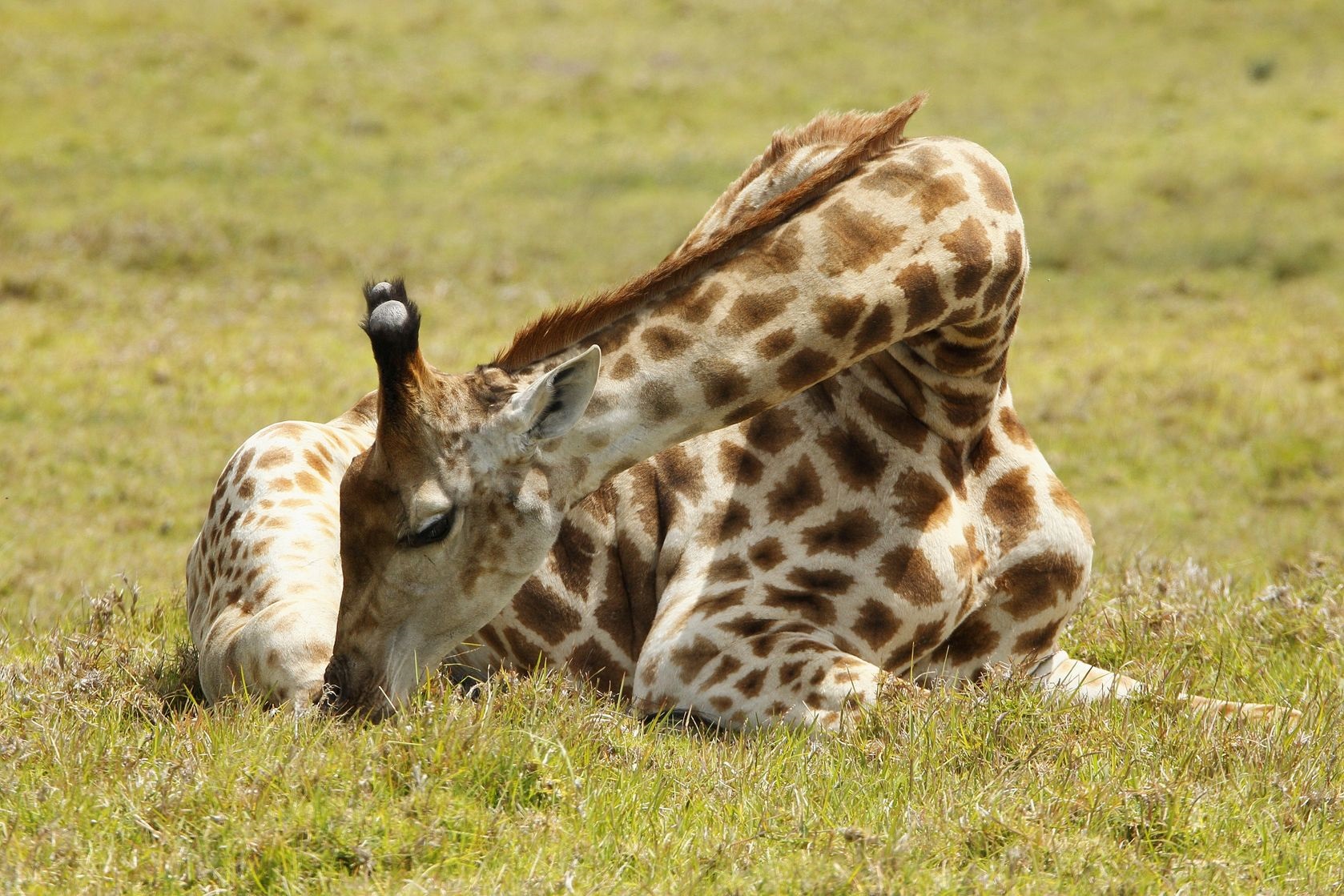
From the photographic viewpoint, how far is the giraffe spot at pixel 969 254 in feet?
15.6

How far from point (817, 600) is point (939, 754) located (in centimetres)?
112

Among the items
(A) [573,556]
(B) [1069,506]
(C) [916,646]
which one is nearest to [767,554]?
(C) [916,646]

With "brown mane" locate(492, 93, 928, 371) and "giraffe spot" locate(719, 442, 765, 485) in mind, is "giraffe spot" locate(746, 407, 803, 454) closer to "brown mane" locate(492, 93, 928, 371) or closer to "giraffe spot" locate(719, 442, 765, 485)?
A: "giraffe spot" locate(719, 442, 765, 485)

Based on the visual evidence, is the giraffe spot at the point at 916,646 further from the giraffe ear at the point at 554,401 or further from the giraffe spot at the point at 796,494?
the giraffe ear at the point at 554,401

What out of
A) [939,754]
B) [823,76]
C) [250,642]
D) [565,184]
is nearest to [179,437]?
[250,642]

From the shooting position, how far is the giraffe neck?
4707 mm

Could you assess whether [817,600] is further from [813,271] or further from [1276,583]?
[1276,583]

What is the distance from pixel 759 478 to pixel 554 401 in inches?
50.1

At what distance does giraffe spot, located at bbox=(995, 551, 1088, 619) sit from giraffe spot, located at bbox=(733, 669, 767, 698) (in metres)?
0.95

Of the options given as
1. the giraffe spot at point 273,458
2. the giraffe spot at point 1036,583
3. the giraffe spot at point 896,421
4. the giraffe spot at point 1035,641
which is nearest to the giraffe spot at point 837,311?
the giraffe spot at point 896,421

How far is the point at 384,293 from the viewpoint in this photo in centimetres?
464

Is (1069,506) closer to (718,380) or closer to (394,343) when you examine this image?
(718,380)

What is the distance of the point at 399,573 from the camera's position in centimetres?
477

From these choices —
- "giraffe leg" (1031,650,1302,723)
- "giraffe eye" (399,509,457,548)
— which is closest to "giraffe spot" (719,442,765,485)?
"giraffe leg" (1031,650,1302,723)
